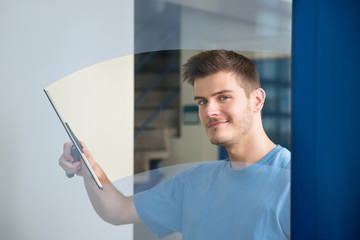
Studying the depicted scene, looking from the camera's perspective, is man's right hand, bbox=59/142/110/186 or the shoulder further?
man's right hand, bbox=59/142/110/186

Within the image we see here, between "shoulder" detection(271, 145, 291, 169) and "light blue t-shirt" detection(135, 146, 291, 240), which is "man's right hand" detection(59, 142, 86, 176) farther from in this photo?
"shoulder" detection(271, 145, 291, 169)

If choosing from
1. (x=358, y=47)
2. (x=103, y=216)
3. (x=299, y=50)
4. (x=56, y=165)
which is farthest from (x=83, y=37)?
(x=358, y=47)

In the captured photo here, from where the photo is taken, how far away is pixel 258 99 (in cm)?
99

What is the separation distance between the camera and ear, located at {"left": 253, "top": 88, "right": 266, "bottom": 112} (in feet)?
3.25

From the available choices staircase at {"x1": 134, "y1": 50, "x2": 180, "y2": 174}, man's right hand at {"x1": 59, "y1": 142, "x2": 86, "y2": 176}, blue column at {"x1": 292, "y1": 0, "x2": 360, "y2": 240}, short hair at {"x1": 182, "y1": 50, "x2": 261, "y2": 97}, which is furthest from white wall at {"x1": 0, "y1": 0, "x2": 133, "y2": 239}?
blue column at {"x1": 292, "y1": 0, "x2": 360, "y2": 240}

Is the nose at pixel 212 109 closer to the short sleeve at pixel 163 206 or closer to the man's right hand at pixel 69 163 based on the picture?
the short sleeve at pixel 163 206

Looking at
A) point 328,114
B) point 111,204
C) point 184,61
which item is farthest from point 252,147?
point 111,204

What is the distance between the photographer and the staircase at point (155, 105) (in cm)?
110

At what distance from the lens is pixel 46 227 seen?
4.38ft

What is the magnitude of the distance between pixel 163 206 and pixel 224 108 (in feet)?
1.17

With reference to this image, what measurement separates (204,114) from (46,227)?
0.73 metres

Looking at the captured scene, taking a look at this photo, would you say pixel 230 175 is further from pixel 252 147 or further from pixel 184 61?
pixel 184 61

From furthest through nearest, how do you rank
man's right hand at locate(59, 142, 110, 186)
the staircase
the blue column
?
man's right hand at locate(59, 142, 110, 186)
the staircase
the blue column

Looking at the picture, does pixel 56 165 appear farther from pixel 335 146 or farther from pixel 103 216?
pixel 335 146
